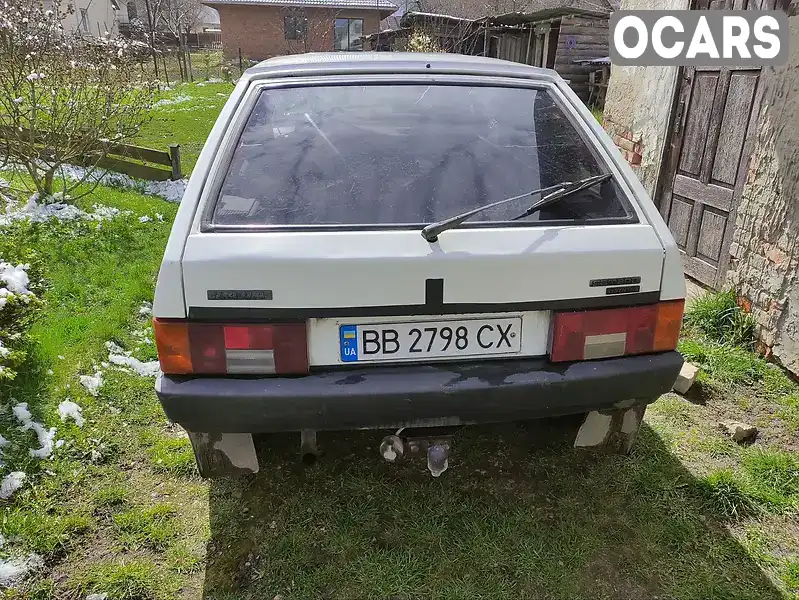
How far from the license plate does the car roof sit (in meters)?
1.24

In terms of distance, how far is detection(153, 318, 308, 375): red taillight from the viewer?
2014mm

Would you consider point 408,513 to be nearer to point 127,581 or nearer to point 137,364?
point 127,581

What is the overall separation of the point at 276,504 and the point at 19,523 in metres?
1.03

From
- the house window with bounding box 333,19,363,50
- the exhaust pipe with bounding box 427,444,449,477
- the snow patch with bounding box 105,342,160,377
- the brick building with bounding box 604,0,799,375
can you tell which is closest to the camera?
the exhaust pipe with bounding box 427,444,449,477

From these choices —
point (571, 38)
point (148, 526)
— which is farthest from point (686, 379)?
point (571, 38)

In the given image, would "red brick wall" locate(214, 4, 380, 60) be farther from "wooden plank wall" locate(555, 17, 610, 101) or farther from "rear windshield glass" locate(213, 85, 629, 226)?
"rear windshield glass" locate(213, 85, 629, 226)

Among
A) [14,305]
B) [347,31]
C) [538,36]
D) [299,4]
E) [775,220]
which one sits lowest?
[14,305]

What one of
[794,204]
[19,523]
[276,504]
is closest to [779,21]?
[794,204]

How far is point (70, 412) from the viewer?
3195mm

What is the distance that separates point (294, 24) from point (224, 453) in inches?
1253

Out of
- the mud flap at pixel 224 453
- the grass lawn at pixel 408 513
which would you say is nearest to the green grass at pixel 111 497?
the grass lawn at pixel 408 513

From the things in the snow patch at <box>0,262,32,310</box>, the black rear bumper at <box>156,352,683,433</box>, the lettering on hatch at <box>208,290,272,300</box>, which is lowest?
the snow patch at <box>0,262,32,310</box>

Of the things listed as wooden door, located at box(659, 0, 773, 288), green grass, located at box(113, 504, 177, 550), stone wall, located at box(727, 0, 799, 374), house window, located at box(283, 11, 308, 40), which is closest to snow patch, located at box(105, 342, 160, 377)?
green grass, located at box(113, 504, 177, 550)

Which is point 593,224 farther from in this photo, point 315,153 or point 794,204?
point 794,204
